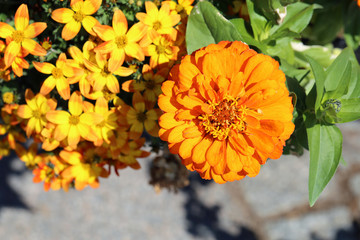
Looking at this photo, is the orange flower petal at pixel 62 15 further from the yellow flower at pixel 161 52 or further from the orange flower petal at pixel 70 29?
the yellow flower at pixel 161 52

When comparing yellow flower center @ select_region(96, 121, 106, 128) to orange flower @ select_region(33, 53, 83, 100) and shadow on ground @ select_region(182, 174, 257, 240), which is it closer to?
orange flower @ select_region(33, 53, 83, 100)

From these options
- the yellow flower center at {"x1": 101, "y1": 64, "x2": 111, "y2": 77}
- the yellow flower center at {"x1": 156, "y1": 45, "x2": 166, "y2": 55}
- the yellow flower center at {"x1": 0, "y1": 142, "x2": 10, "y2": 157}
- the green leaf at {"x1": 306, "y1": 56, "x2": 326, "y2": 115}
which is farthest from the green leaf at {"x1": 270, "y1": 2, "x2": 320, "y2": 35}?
the yellow flower center at {"x1": 0, "y1": 142, "x2": 10, "y2": 157}

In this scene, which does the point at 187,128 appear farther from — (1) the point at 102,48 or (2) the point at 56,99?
(2) the point at 56,99

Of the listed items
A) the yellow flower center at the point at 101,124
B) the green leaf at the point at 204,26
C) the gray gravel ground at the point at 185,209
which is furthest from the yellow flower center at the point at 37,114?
the gray gravel ground at the point at 185,209

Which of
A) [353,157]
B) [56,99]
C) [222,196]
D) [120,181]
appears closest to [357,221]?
[353,157]

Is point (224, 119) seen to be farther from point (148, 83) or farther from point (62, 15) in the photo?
point (62, 15)

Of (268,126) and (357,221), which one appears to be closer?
(268,126)
